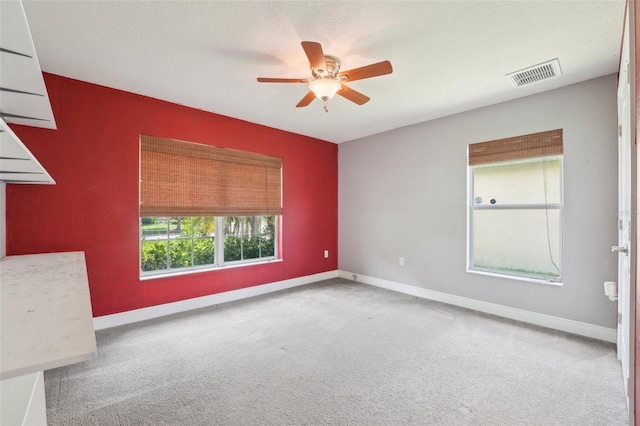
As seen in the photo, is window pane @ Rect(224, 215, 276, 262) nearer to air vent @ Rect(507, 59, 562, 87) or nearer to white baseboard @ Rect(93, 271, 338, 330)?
white baseboard @ Rect(93, 271, 338, 330)

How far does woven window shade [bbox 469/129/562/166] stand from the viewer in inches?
121

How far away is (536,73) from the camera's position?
8.84 ft

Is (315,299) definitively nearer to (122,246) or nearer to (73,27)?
(122,246)

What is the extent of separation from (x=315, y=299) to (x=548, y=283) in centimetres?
270

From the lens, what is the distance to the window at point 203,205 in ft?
11.2

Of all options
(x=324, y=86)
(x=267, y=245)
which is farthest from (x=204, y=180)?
(x=324, y=86)

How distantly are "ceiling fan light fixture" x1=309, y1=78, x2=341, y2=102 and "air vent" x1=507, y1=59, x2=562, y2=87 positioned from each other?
1.72 m

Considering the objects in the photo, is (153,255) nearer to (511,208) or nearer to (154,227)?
(154,227)

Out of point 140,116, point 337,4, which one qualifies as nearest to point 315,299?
point 140,116

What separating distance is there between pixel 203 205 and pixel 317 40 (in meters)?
2.44

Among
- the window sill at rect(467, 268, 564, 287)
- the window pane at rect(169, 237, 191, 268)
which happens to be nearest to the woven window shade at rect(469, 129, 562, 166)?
the window sill at rect(467, 268, 564, 287)

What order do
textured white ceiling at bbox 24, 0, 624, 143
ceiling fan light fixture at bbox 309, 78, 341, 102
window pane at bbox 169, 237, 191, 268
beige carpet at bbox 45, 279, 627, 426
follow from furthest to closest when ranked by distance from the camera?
A: 1. window pane at bbox 169, 237, 191, 268
2. ceiling fan light fixture at bbox 309, 78, 341, 102
3. textured white ceiling at bbox 24, 0, 624, 143
4. beige carpet at bbox 45, 279, 627, 426

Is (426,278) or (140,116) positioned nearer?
(140,116)

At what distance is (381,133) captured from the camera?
4734mm
